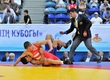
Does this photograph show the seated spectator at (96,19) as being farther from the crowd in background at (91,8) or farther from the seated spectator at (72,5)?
the seated spectator at (72,5)

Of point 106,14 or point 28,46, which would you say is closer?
point 28,46

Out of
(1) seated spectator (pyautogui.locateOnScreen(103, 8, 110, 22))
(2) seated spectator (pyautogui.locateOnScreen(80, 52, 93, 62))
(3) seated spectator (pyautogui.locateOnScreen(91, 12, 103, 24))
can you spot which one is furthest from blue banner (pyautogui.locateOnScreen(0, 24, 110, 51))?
(1) seated spectator (pyautogui.locateOnScreen(103, 8, 110, 22))

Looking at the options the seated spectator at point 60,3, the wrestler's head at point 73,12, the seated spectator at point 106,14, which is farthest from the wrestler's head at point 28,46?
the seated spectator at point 60,3

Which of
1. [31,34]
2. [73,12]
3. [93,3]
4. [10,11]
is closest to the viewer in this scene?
[73,12]

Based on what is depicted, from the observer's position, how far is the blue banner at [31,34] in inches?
473

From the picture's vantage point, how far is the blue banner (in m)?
12.0

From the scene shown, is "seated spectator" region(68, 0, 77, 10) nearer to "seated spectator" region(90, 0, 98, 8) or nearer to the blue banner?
"seated spectator" region(90, 0, 98, 8)

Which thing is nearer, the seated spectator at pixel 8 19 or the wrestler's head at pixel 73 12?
the wrestler's head at pixel 73 12

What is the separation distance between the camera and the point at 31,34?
12148 millimetres

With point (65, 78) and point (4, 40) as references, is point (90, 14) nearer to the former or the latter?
point (4, 40)

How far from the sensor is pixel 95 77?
663 cm

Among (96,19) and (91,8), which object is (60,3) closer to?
(91,8)

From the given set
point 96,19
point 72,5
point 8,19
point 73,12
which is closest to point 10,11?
point 8,19

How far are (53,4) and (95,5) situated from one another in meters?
1.86
